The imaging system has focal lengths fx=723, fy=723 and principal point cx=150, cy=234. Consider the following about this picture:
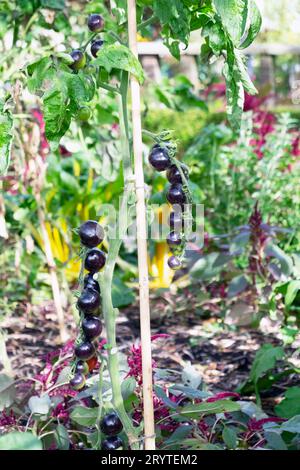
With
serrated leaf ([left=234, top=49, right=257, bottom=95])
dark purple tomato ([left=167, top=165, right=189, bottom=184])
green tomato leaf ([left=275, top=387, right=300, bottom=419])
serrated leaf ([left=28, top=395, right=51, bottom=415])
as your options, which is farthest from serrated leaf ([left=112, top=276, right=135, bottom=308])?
serrated leaf ([left=234, top=49, right=257, bottom=95])

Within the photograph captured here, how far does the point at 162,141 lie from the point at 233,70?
0.19 meters

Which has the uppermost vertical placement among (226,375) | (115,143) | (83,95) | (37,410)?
(83,95)

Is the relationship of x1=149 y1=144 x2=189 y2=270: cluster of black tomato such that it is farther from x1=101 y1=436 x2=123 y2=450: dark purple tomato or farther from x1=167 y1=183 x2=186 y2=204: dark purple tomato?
x1=101 y1=436 x2=123 y2=450: dark purple tomato

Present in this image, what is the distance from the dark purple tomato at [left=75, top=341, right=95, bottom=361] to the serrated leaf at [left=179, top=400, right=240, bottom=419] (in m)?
0.31

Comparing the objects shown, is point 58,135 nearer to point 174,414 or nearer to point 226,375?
point 174,414

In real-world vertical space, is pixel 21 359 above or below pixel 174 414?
below

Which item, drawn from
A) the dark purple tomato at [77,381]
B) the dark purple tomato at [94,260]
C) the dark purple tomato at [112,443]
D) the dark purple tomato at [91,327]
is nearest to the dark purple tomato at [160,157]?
the dark purple tomato at [94,260]

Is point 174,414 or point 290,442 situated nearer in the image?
point 174,414

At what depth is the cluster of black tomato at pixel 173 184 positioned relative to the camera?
1.37 metres

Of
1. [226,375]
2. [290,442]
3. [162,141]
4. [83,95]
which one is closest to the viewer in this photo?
[83,95]

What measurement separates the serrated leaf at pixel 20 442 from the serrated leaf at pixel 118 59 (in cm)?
63

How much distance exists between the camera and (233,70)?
1365 mm

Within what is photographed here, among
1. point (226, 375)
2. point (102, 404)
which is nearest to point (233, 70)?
point (102, 404)

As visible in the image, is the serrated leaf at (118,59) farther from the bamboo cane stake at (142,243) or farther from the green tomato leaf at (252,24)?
the green tomato leaf at (252,24)
